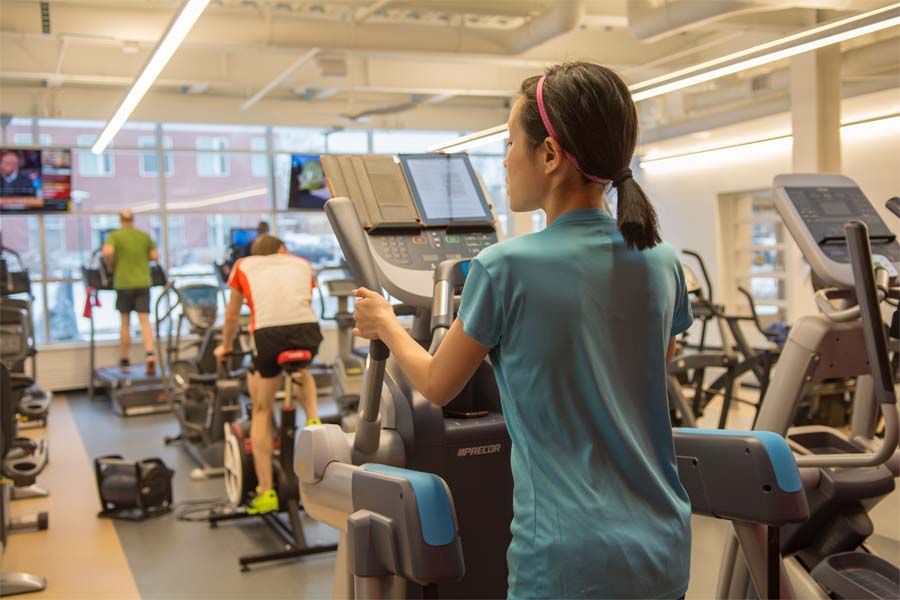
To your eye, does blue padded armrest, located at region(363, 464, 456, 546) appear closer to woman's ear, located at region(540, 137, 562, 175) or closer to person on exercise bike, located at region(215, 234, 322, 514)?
woman's ear, located at region(540, 137, 562, 175)

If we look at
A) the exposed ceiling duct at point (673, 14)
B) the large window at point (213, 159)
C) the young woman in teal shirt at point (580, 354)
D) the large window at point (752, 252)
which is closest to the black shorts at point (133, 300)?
the large window at point (213, 159)

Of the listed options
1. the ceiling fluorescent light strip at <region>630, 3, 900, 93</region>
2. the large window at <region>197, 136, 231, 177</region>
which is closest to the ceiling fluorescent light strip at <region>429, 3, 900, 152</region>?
the ceiling fluorescent light strip at <region>630, 3, 900, 93</region>

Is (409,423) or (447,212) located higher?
(447,212)

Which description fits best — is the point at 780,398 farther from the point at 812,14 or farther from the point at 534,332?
the point at 812,14

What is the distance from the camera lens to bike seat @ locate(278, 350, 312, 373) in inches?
197

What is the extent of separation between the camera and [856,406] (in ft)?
11.9

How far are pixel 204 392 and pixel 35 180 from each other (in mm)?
5182

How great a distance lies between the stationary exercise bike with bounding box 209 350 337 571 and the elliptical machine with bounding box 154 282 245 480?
99 cm

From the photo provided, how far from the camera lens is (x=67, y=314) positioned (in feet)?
36.3

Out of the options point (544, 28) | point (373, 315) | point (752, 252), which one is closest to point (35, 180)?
point (544, 28)

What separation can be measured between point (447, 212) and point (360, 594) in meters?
1.18

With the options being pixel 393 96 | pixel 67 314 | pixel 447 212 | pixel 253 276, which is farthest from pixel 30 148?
pixel 447 212

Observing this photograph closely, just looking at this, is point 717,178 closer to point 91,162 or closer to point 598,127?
point 91,162

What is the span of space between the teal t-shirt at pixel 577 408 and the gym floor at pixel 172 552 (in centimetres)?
257
